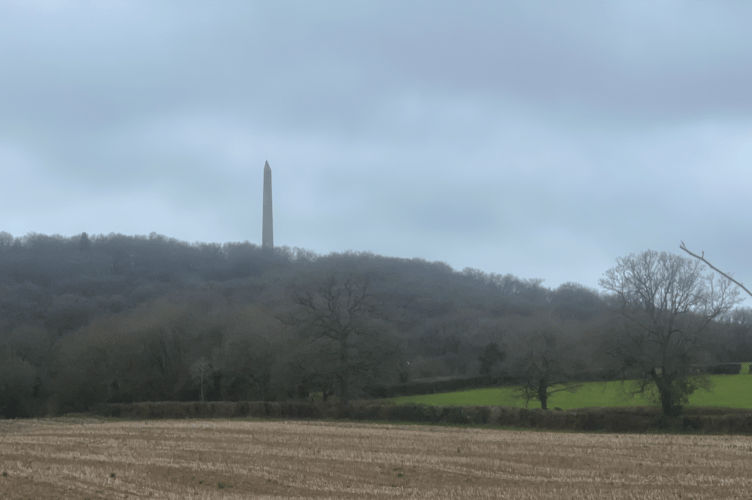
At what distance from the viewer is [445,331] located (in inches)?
3578

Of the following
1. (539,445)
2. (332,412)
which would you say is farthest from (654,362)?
(332,412)

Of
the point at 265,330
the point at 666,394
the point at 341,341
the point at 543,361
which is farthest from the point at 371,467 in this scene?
the point at 265,330

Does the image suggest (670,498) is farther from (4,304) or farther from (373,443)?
(4,304)

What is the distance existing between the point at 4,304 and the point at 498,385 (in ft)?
205

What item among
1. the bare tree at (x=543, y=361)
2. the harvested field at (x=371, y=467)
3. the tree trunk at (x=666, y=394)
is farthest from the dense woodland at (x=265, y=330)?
the harvested field at (x=371, y=467)

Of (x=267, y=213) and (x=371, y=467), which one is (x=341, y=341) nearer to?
(x=371, y=467)

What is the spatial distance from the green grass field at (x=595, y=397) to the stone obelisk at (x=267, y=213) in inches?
3216

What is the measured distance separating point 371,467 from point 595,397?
144ft

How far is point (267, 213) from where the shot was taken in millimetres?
142375

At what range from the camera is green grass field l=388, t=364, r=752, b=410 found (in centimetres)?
5094

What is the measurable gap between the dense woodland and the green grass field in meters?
1.84

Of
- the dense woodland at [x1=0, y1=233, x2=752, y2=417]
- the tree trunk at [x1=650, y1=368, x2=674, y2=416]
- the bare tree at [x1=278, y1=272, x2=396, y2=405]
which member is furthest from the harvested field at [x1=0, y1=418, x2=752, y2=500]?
the bare tree at [x1=278, y1=272, x2=396, y2=405]

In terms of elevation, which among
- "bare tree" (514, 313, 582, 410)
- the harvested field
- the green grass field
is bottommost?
the green grass field

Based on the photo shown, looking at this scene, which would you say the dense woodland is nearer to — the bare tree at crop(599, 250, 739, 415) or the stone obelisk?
the bare tree at crop(599, 250, 739, 415)
